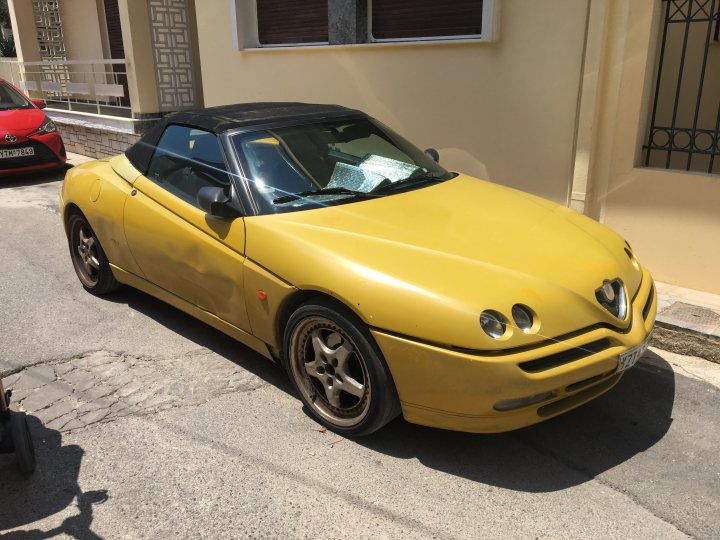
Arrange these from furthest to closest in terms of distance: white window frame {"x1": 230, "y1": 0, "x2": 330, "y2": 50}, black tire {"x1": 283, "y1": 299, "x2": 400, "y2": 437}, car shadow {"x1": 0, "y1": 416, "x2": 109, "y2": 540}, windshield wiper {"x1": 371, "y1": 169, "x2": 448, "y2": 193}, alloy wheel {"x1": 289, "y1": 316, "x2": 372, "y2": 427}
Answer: white window frame {"x1": 230, "y1": 0, "x2": 330, "y2": 50} → windshield wiper {"x1": 371, "y1": 169, "x2": 448, "y2": 193} → alloy wheel {"x1": 289, "y1": 316, "x2": 372, "y2": 427} → black tire {"x1": 283, "y1": 299, "x2": 400, "y2": 437} → car shadow {"x1": 0, "y1": 416, "x2": 109, "y2": 540}

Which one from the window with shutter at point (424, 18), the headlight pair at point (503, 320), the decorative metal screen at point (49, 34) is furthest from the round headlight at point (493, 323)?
the decorative metal screen at point (49, 34)

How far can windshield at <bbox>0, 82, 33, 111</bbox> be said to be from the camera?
10.3 m

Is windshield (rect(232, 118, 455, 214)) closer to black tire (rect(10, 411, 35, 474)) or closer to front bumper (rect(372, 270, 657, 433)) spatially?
front bumper (rect(372, 270, 657, 433))

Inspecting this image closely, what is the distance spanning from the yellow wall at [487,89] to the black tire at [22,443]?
15.2 ft

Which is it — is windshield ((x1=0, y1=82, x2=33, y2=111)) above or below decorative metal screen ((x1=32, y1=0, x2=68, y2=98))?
below

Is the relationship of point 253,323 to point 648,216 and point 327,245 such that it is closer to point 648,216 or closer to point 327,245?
point 327,245

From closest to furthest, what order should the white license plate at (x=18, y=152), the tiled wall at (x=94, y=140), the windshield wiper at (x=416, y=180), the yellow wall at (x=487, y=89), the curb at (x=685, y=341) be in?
the windshield wiper at (x=416, y=180) < the curb at (x=685, y=341) < the yellow wall at (x=487, y=89) < the white license plate at (x=18, y=152) < the tiled wall at (x=94, y=140)

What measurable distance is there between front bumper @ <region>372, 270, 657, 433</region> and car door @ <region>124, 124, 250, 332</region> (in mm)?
1143

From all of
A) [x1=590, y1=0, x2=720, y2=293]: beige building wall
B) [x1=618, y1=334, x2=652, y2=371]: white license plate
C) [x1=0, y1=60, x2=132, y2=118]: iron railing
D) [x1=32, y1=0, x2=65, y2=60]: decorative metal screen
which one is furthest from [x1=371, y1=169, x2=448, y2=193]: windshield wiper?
[x1=32, y1=0, x2=65, y2=60]: decorative metal screen

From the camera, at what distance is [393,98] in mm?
7219

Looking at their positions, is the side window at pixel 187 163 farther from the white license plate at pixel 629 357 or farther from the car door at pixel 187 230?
the white license plate at pixel 629 357

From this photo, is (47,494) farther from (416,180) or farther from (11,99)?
(11,99)

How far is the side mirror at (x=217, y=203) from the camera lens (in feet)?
12.1

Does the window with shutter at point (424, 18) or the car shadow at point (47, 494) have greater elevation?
the window with shutter at point (424, 18)
